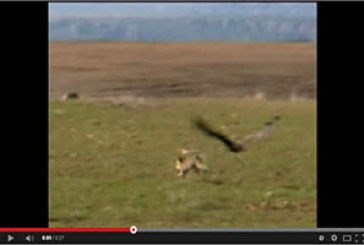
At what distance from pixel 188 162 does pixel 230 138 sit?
0.88 ft

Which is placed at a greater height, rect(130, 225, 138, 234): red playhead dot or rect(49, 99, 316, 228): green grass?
rect(49, 99, 316, 228): green grass

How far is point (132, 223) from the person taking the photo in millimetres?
3664

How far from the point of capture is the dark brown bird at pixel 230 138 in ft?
12.7

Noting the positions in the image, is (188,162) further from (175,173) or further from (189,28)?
(189,28)

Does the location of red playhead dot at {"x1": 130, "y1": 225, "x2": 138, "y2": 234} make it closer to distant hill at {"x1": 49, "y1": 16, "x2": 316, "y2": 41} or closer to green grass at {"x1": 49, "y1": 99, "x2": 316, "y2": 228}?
green grass at {"x1": 49, "y1": 99, "x2": 316, "y2": 228}

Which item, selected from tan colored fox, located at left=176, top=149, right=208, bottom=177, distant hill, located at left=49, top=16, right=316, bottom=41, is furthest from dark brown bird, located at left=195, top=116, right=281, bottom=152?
distant hill, located at left=49, top=16, right=316, bottom=41

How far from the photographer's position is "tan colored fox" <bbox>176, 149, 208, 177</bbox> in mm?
4141

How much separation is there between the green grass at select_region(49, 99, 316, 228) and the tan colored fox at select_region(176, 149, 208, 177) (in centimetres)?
5

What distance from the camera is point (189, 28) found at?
3658 mm

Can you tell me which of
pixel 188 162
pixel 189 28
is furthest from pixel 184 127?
pixel 189 28
